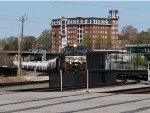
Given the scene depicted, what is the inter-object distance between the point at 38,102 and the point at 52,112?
332 cm

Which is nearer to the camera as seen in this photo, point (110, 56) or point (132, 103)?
point (132, 103)

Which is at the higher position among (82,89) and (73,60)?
(73,60)

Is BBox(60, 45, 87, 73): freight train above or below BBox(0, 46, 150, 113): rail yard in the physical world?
above

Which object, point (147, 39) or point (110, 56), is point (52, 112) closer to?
point (110, 56)

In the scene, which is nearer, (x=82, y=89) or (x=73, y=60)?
(x=82, y=89)

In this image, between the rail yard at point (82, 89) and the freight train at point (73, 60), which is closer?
the rail yard at point (82, 89)

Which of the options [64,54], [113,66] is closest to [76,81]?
[64,54]

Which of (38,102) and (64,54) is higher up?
(64,54)

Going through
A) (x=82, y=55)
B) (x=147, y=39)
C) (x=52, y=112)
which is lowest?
(x=52, y=112)

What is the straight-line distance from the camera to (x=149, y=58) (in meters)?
51.1

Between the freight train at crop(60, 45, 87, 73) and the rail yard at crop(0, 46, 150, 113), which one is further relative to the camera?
the freight train at crop(60, 45, 87, 73)

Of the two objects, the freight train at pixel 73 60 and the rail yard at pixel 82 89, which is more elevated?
the freight train at pixel 73 60

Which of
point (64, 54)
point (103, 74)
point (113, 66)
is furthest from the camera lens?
point (113, 66)

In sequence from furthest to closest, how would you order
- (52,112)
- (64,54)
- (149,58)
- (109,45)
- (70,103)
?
(109,45), (149,58), (64,54), (70,103), (52,112)
